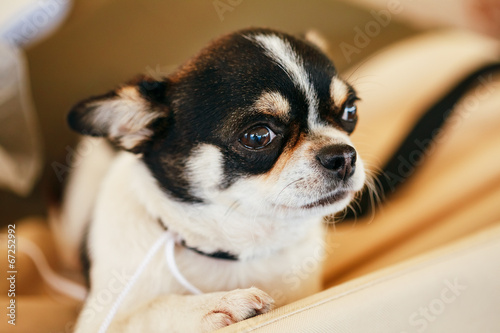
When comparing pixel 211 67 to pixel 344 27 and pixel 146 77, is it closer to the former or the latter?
pixel 146 77

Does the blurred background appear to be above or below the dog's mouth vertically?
below

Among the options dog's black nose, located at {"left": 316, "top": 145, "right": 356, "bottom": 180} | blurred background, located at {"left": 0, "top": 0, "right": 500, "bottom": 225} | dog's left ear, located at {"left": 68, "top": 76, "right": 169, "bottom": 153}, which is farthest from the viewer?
blurred background, located at {"left": 0, "top": 0, "right": 500, "bottom": 225}

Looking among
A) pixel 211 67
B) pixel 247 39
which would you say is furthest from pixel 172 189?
pixel 247 39

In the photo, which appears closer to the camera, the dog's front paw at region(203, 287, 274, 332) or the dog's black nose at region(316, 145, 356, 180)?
the dog's front paw at region(203, 287, 274, 332)

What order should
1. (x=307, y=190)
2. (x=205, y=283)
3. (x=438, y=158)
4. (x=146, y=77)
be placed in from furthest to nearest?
1. (x=438, y=158)
2. (x=146, y=77)
3. (x=205, y=283)
4. (x=307, y=190)

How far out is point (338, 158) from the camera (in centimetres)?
135

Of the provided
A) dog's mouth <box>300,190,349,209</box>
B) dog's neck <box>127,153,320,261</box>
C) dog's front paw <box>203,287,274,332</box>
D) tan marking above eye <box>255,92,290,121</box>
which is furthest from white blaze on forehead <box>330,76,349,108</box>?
dog's front paw <box>203,287,274,332</box>

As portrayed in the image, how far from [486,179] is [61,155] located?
7.96ft

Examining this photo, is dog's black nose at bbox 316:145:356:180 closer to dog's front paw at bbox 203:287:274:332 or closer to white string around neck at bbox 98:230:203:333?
dog's front paw at bbox 203:287:274:332

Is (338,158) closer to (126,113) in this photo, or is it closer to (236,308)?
(236,308)

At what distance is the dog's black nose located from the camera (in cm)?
135

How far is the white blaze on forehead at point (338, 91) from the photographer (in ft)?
4.99

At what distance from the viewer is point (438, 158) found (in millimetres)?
2459

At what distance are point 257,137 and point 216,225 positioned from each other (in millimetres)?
371
